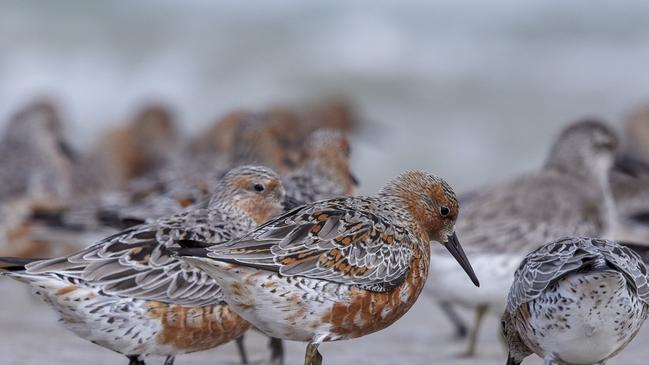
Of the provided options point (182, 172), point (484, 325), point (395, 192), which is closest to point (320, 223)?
point (395, 192)

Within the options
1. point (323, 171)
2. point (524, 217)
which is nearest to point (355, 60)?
point (524, 217)

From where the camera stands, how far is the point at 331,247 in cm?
555

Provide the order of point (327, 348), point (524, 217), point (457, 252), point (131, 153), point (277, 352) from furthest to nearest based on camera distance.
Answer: point (131, 153)
point (524, 217)
point (327, 348)
point (277, 352)
point (457, 252)

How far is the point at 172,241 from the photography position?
19.7ft

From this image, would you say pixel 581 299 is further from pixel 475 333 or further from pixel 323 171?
pixel 323 171

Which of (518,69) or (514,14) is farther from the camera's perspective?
(514,14)

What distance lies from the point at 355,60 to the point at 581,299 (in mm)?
17913

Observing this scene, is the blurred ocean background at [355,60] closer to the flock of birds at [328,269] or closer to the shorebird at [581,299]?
the flock of birds at [328,269]

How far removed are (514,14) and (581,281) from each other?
19.1 meters

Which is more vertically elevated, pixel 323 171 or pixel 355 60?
pixel 355 60

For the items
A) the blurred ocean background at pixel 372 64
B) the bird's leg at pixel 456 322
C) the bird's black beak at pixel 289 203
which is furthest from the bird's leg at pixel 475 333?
the blurred ocean background at pixel 372 64

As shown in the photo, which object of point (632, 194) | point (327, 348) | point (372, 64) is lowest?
point (327, 348)

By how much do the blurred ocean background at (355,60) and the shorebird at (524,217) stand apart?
29.6 feet

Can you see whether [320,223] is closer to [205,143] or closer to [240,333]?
[240,333]
